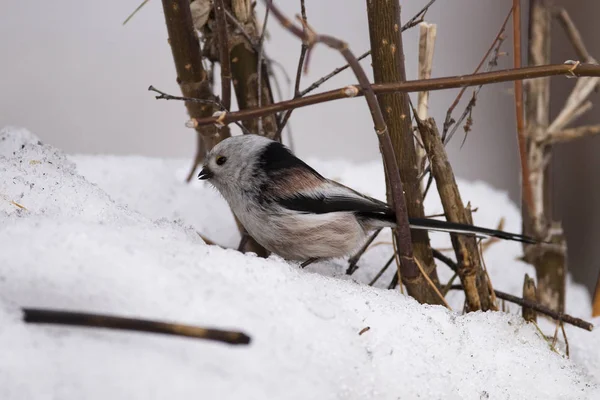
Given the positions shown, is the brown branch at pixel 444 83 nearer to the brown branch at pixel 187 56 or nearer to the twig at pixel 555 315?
the brown branch at pixel 187 56

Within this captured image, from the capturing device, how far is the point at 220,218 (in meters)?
1.60

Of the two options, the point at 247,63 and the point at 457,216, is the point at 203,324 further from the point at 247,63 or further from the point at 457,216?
the point at 247,63

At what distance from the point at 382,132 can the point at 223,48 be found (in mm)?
317

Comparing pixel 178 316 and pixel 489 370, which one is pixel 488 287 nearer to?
pixel 489 370

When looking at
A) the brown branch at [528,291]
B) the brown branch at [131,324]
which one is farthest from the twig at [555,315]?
the brown branch at [131,324]

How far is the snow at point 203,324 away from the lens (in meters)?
0.59

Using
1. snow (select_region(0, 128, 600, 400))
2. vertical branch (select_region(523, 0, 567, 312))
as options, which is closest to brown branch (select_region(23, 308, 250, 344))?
snow (select_region(0, 128, 600, 400))

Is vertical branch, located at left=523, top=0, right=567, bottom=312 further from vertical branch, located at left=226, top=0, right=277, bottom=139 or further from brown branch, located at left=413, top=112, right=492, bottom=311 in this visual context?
vertical branch, located at left=226, top=0, right=277, bottom=139

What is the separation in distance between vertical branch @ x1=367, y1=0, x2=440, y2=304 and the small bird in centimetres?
6

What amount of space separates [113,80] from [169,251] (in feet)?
5.64


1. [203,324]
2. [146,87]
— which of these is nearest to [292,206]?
[203,324]

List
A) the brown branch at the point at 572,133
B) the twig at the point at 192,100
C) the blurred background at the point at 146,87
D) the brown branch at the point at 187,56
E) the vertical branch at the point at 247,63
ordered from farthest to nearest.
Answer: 1. the blurred background at the point at 146,87
2. the brown branch at the point at 572,133
3. the vertical branch at the point at 247,63
4. the brown branch at the point at 187,56
5. the twig at the point at 192,100

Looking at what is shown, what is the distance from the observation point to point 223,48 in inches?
40.9

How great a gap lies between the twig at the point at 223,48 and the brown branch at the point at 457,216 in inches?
12.0
